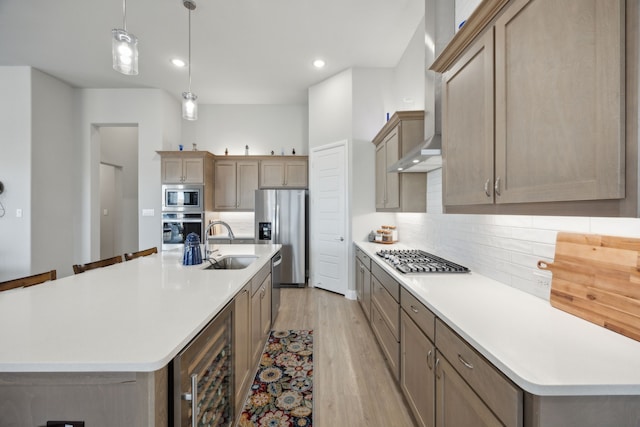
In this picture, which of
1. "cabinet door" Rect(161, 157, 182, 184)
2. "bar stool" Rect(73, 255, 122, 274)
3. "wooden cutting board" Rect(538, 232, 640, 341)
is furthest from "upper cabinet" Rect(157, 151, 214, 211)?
"wooden cutting board" Rect(538, 232, 640, 341)

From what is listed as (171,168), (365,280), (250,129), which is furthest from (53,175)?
(365,280)

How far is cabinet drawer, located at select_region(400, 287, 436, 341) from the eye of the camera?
1351 mm

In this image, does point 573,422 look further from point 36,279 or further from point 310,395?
point 36,279

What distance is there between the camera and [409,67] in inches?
138

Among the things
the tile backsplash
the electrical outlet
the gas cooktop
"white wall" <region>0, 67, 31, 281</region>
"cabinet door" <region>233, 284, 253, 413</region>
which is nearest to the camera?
the tile backsplash

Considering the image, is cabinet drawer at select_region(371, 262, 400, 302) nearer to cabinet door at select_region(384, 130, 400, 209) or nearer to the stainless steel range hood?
cabinet door at select_region(384, 130, 400, 209)

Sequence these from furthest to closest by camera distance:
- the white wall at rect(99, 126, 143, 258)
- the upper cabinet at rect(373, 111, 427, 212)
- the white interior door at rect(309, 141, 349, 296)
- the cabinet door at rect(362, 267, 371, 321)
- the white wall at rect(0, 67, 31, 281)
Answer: the white wall at rect(99, 126, 143, 258)
the white interior door at rect(309, 141, 349, 296)
the white wall at rect(0, 67, 31, 281)
the cabinet door at rect(362, 267, 371, 321)
the upper cabinet at rect(373, 111, 427, 212)

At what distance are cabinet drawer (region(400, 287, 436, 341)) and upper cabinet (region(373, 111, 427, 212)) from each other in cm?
131

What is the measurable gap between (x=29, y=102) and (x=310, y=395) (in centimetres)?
549

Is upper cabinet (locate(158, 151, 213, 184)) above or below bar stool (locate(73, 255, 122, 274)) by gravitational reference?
above

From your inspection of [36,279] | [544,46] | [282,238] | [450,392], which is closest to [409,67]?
[544,46]

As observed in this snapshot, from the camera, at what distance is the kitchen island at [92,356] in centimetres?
80

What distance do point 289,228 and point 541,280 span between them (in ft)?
12.2

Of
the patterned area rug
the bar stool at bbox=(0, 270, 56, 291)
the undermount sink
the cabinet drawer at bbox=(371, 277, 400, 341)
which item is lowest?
the patterned area rug
